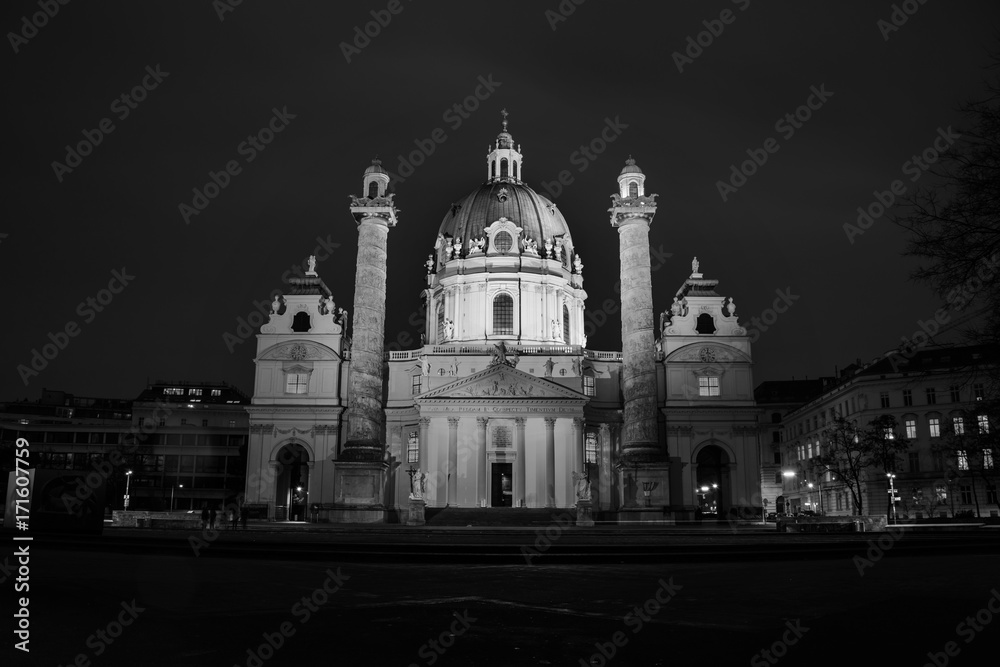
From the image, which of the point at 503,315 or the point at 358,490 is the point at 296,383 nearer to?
the point at 503,315

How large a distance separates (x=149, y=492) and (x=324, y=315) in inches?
1426

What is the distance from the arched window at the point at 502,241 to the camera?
80.8 metres

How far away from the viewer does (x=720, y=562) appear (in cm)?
1873

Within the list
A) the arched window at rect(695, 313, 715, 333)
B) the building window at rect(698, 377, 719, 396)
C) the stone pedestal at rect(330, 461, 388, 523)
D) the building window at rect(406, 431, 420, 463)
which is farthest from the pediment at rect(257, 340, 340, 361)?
the arched window at rect(695, 313, 715, 333)

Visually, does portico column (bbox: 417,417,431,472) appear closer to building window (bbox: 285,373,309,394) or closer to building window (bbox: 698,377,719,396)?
building window (bbox: 285,373,309,394)

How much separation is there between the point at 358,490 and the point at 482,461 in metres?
14.5

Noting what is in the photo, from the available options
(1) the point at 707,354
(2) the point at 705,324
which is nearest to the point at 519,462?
(1) the point at 707,354

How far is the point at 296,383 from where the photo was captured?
233 ft

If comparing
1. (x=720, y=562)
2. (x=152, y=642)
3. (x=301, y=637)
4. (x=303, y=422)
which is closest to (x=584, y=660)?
(x=301, y=637)

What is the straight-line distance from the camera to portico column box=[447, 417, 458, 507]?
62.8 meters

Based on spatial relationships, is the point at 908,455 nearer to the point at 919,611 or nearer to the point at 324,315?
the point at 324,315

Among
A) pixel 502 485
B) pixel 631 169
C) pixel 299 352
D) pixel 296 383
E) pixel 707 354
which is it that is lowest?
pixel 502 485

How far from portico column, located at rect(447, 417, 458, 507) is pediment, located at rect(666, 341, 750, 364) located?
1895 cm

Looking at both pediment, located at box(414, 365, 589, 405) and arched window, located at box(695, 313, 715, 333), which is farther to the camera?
arched window, located at box(695, 313, 715, 333)
